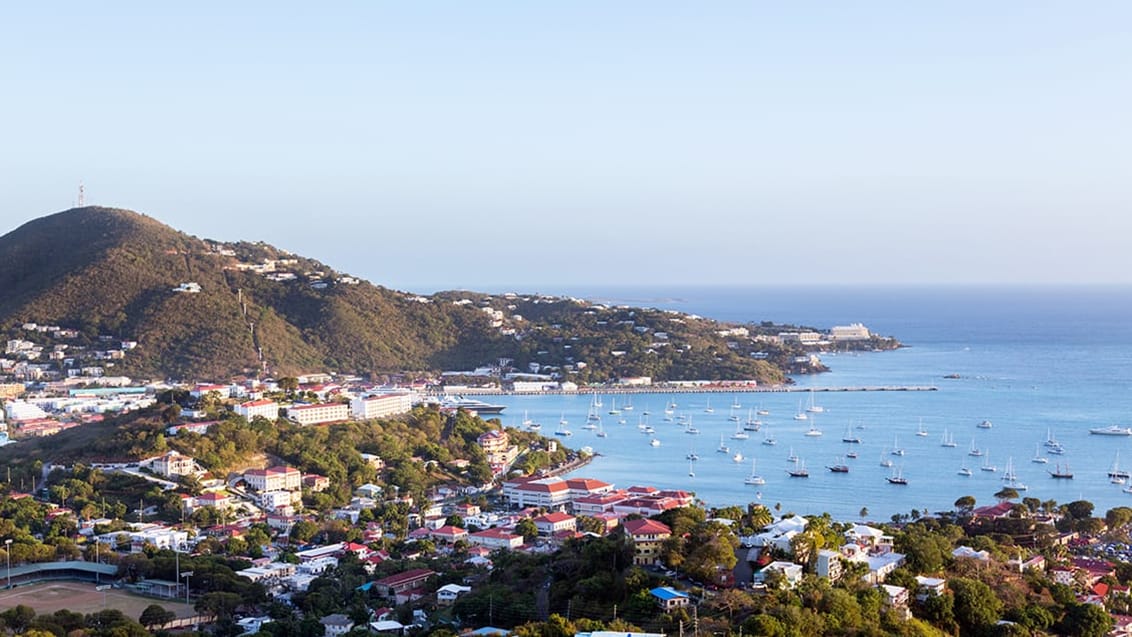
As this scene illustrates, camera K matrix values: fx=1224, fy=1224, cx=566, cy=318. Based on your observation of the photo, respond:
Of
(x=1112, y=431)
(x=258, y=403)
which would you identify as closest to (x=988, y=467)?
(x=1112, y=431)

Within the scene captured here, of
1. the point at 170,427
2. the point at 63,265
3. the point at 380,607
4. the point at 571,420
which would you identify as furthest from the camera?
the point at 63,265

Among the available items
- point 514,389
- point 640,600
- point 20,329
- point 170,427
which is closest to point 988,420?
point 514,389

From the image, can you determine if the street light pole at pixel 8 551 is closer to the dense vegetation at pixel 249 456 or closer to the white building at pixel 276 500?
the dense vegetation at pixel 249 456

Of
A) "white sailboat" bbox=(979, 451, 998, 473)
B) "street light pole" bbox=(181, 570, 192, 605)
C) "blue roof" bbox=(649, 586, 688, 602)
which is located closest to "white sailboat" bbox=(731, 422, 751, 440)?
"white sailboat" bbox=(979, 451, 998, 473)

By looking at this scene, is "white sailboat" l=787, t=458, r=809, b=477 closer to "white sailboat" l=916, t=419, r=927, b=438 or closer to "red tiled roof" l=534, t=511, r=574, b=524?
"white sailboat" l=916, t=419, r=927, b=438

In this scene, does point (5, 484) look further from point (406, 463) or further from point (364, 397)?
point (364, 397)

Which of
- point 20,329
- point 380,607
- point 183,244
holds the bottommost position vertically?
point 380,607
